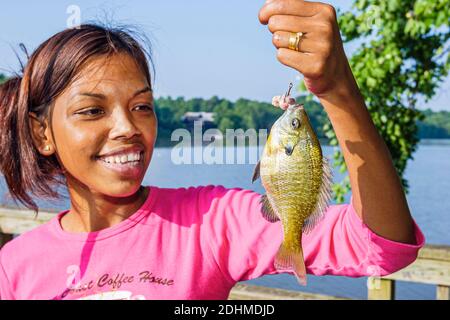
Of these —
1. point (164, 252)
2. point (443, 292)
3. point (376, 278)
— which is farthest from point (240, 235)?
point (443, 292)

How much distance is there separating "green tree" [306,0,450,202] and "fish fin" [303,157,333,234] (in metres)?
3.77

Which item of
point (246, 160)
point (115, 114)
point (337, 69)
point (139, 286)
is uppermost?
point (337, 69)

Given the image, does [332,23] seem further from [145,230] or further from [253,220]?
[145,230]

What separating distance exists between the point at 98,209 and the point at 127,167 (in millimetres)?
280

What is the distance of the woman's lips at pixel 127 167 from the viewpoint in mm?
1628

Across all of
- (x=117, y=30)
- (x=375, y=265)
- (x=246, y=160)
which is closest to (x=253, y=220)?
(x=246, y=160)

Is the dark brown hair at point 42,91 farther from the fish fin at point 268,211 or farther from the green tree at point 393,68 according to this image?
the green tree at point 393,68

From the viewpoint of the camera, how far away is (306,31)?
1.12m

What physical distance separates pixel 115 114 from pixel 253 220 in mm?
506

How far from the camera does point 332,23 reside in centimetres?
114

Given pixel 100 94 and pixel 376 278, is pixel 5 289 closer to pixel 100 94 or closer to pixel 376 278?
pixel 100 94

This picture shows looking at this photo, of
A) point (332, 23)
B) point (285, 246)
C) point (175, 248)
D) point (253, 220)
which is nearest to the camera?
point (332, 23)

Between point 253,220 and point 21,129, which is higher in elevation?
point 21,129

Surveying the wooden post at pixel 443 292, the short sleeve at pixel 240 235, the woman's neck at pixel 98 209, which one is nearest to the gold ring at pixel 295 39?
the short sleeve at pixel 240 235
